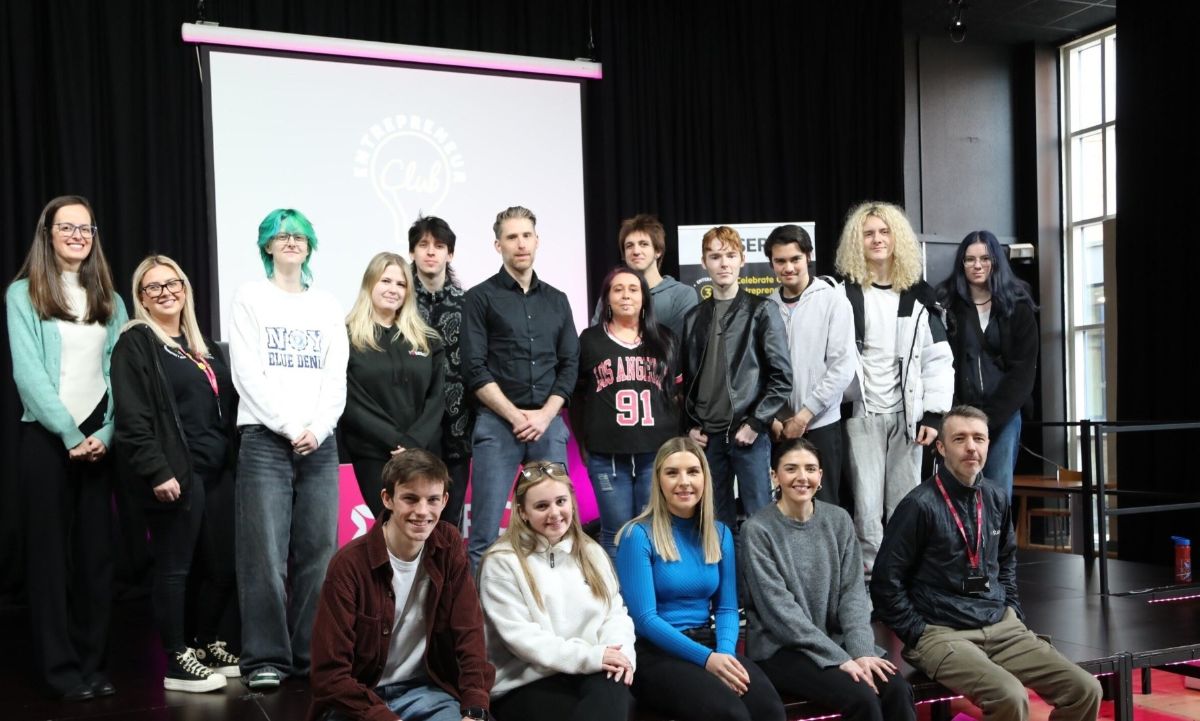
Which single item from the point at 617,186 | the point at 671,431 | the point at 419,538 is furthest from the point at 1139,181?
the point at 419,538

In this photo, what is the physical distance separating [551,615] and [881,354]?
1.80 metres

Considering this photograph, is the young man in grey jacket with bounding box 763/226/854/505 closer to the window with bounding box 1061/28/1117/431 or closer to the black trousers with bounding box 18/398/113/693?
the black trousers with bounding box 18/398/113/693

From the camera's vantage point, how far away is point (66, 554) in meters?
3.09

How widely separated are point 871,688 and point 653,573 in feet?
2.20

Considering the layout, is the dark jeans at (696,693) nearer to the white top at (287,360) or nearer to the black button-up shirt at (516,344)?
the black button-up shirt at (516,344)

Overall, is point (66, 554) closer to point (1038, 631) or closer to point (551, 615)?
point (551, 615)

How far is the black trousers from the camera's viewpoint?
3.05 m

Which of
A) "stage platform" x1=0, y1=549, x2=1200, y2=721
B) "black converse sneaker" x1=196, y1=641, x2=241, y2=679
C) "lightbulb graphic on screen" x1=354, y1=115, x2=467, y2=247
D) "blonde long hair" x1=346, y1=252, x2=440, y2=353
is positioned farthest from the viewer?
"lightbulb graphic on screen" x1=354, y1=115, x2=467, y2=247

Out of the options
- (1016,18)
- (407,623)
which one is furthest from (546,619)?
(1016,18)

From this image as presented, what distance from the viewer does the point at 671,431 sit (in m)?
3.63

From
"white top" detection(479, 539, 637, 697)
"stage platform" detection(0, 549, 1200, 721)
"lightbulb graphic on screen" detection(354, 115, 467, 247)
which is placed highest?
"lightbulb graphic on screen" detection(354, 115, 467, 247)

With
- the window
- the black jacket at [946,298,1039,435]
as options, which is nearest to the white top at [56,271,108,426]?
the black jacket at [946,298,1039,435]

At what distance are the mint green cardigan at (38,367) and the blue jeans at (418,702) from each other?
1215 mm

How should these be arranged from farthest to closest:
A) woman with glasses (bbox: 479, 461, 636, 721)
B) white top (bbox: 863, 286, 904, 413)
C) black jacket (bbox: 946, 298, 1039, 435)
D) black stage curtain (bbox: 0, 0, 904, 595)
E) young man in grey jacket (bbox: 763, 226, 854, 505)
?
black stage curtain (bbox: 0, 0, 904, 595) → black jacket (bbox: 946, 298, 1039, 435) → white top (bbox: 863, 286, 904, 413) → young man in grey jacket (bbox: 763, 226, 854, 505) → woman with glasses (bbox: 479, 461, 636, 721)
